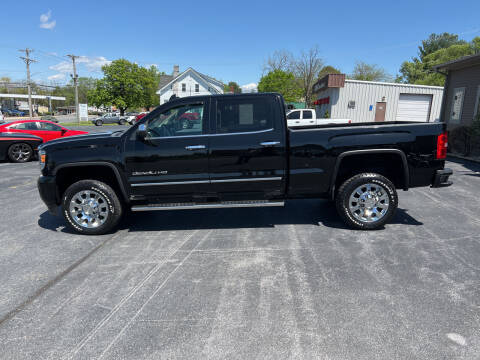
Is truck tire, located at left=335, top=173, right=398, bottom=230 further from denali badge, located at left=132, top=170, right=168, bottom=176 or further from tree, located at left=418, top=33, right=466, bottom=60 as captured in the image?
tree, located at left=418, top=33, right=466, bottom=60

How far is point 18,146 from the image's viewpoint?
11680mm

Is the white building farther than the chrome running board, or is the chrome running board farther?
the white building

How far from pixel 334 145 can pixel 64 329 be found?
3.87 meters

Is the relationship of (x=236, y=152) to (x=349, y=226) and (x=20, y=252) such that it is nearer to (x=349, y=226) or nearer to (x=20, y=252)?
(x=349, y=226)

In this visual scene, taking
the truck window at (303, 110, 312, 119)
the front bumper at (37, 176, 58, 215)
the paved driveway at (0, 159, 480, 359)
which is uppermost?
the truck window at (303, 110, 312, 119)

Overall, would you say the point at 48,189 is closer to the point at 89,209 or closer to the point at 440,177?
the point at 89,209

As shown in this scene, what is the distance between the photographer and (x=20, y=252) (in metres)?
4.24

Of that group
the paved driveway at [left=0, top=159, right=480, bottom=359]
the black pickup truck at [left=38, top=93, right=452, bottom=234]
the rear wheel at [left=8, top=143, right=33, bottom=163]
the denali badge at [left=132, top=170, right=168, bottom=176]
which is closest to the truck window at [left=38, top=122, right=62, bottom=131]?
the rear wheel at [left=8, top=143, right=33, bottom=163]

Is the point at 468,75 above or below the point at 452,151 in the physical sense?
above

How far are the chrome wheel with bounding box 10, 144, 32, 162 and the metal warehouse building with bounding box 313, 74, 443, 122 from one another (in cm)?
2028

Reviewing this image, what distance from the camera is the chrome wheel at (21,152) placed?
457 inches

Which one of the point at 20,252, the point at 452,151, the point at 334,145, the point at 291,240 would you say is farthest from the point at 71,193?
the point at 452,151

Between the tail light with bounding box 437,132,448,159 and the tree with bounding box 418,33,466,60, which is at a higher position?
the tree with bounding box 418,33,466,60

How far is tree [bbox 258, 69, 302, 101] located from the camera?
4197cm
